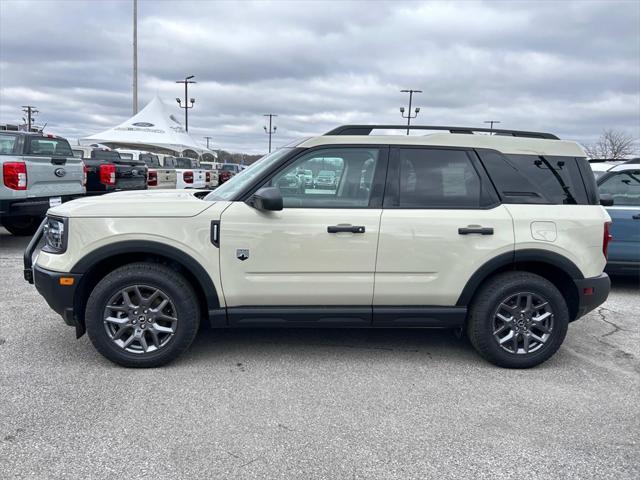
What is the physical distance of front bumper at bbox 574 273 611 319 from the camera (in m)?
4.05

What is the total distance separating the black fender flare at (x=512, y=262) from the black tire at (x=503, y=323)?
4.1 inches

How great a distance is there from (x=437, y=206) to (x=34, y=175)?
6.94 metres

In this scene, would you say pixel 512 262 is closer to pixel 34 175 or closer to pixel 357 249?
pixel 357 249

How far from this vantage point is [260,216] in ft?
12.3

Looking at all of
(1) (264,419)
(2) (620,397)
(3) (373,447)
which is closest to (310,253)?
Result: (1) (264,419)

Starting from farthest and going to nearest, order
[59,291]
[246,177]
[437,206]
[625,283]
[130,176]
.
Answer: [130,176] < [625,283] < [246,177] < [437,206] < [59,291]

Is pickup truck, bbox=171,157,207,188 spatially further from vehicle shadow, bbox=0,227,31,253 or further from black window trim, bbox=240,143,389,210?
black window trim, bbox=240,143,389,210

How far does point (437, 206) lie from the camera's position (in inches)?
155

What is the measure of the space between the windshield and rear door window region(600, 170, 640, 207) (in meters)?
4.90

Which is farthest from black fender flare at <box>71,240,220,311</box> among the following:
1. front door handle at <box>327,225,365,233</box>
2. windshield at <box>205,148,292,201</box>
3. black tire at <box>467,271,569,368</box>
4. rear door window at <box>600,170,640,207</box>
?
rear door window at <box>600,170,640,207</box>

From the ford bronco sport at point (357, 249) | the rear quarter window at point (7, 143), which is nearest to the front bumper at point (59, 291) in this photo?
the ford bronco sport at point (357, 249)

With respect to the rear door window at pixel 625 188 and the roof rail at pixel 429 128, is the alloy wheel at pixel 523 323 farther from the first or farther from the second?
the rear door window at pixel 625 188

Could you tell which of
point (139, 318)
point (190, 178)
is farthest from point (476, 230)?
point (190, 178)

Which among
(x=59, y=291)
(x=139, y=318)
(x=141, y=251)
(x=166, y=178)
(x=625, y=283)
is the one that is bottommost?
(x=625, y=283)
